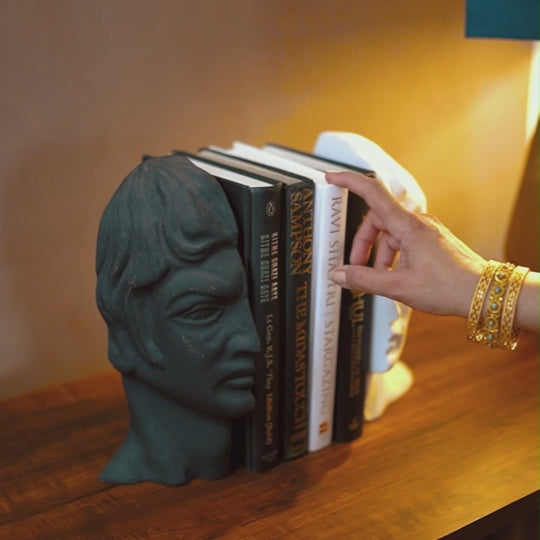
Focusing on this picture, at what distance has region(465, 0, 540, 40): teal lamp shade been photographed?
1166 mm

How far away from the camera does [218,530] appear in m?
0.99

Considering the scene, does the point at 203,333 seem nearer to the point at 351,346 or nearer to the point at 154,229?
the point at 154,229

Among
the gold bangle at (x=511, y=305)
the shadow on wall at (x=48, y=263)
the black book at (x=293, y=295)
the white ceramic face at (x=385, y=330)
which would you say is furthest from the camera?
the shadow on wall at (x=48, y=263)

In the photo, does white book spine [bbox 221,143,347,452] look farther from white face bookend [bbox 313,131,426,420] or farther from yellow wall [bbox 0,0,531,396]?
yellow wall [bbox 0,0,531,396]

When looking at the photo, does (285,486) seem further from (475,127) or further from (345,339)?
(475,127)

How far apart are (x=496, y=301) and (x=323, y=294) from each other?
0.23 meters

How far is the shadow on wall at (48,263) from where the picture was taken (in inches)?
49.7

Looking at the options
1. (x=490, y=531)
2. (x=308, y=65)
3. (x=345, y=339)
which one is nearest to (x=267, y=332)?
(x=345, y=339)

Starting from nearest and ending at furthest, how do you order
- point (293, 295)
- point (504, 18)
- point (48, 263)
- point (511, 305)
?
point (511, 305) < point (293, 295) < point (504, 18) < point (48, 263)

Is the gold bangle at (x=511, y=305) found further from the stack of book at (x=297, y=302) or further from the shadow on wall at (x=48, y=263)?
the shadow on wall at (x=48, y=263)

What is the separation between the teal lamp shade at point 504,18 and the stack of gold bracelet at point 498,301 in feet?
1.30

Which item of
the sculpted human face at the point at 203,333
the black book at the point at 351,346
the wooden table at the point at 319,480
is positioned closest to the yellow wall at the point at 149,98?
the wooden table at the point at 319,480

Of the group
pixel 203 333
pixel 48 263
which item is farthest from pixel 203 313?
pixel 48 263

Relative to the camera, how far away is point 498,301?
0.94m
